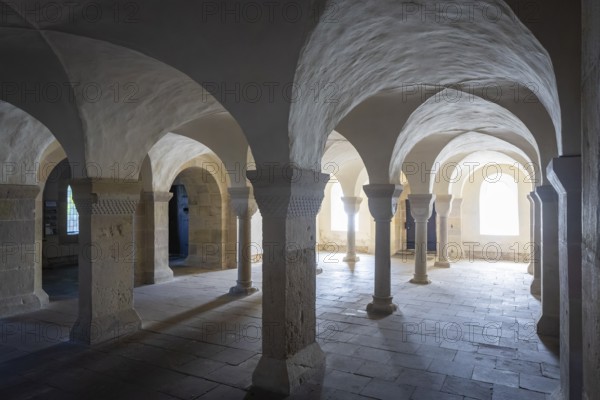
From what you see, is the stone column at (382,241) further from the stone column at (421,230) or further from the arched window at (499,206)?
the arched window at (499,206)

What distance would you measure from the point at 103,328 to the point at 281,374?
276 centimetres

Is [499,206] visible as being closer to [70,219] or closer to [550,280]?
[550,280]

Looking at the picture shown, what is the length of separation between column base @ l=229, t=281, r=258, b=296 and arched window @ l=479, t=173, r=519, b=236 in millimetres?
10062

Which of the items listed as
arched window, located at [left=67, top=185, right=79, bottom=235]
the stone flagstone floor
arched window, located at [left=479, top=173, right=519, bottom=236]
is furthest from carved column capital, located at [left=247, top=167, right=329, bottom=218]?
arched window, located at [left=479, top=173, right=519, bottom=236]

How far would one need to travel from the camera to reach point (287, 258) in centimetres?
395

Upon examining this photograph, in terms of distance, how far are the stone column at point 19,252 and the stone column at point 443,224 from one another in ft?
32.5

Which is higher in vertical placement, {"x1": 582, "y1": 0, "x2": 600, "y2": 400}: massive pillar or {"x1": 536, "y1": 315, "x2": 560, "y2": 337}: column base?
{"x1": 582, "y1": 0, "x2": 600, "y2": 400}: massive pillar

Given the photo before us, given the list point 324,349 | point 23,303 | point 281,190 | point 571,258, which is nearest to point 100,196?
point 281,190

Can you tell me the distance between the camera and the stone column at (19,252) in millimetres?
6742

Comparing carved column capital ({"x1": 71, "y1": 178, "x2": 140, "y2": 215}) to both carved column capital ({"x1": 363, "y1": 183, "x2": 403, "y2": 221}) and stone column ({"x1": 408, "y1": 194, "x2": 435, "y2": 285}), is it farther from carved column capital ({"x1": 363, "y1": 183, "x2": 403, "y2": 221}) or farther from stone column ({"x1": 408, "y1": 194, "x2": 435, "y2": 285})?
stone column ({"x1": 408, "y1": 194, "x2": 435, "y2": 285})

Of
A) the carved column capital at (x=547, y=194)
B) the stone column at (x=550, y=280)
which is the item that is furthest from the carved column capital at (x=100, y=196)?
the stone column at (x=550, y=280)

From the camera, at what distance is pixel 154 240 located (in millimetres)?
9617

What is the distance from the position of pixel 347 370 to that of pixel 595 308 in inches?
132

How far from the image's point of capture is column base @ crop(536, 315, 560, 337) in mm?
5633
